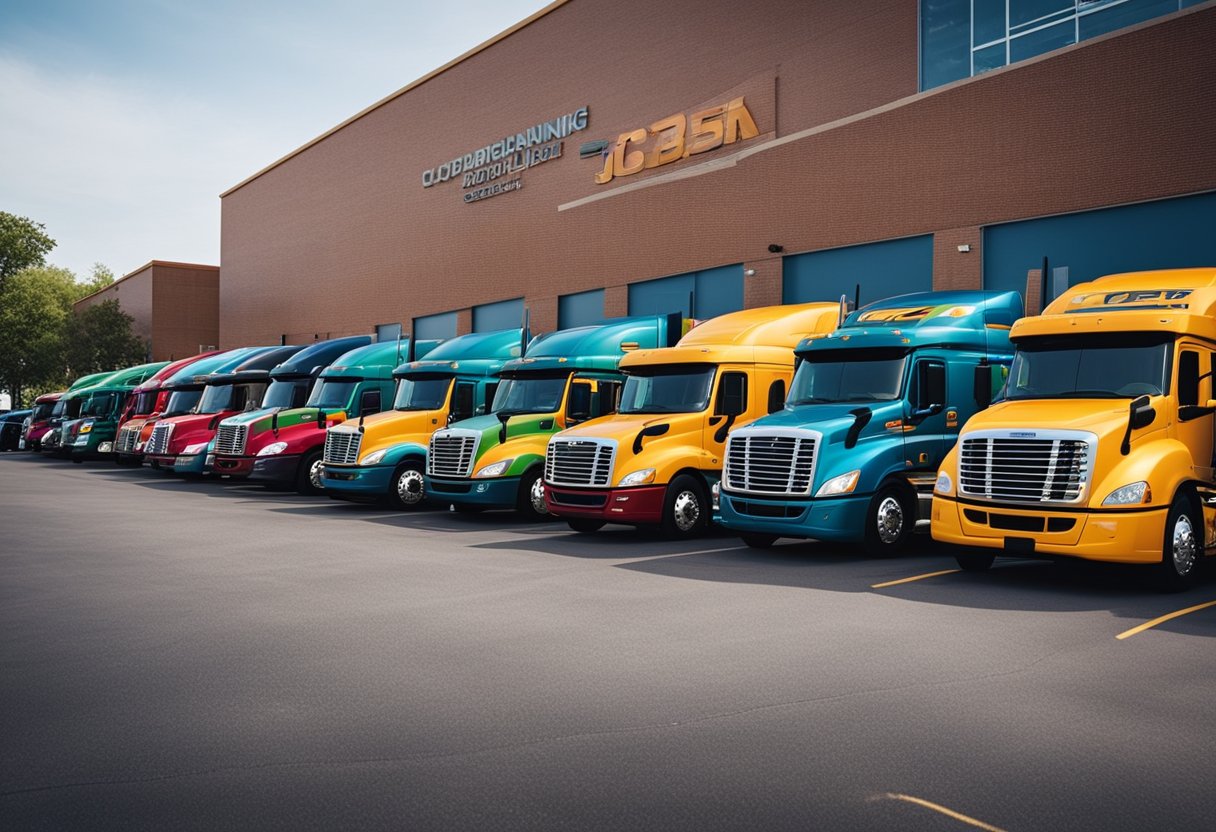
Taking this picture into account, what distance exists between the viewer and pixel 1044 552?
11.1 metres

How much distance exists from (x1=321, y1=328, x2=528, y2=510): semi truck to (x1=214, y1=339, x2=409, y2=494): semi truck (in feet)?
6.22

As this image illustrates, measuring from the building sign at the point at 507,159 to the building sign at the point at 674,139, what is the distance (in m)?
1.84

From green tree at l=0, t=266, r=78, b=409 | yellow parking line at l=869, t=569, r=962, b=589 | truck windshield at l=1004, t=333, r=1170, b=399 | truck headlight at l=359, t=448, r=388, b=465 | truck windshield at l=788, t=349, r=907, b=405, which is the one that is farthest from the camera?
green tree at l=0, t=266, r=78, b=409

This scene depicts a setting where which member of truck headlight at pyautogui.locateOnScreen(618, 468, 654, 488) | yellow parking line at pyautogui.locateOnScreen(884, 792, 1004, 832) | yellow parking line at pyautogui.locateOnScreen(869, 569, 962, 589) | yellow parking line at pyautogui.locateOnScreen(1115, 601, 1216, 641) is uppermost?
truck headlight at pyautogui.locateOnScreen(618, 468, 654, 488)

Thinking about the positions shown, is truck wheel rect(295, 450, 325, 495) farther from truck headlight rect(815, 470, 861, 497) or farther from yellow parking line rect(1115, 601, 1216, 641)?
yellow parking line rect(1115, 601, 1216, 641)

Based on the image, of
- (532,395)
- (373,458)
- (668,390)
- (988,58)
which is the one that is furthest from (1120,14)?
(373,458)

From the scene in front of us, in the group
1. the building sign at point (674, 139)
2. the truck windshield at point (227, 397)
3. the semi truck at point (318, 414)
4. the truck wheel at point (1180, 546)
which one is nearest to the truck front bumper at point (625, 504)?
the truck wheel at point (1180, 546)

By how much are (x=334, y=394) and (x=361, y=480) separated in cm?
420

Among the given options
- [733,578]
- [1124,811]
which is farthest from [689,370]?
[1124,811]

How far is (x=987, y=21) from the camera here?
23.0m

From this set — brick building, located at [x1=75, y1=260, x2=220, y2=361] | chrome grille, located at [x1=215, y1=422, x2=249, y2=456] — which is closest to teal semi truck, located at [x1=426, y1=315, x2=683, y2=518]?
chrome grille, located at [x1=215, y1=422, x2=249, y2=456]

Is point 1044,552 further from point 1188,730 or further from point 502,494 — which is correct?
point 502,494

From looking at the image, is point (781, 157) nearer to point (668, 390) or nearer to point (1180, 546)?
point (668, 390)

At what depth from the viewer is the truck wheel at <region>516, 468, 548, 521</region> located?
18.6 meters
